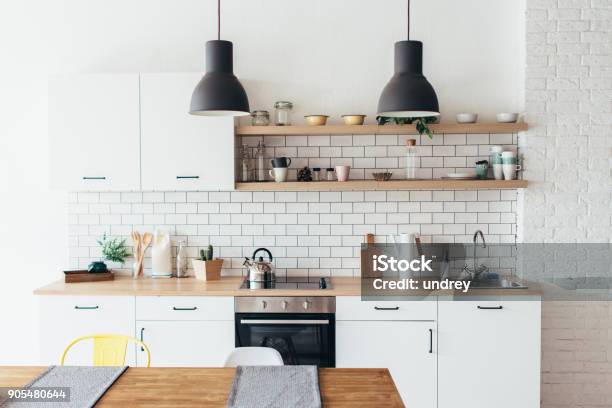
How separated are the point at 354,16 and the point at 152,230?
2.30m

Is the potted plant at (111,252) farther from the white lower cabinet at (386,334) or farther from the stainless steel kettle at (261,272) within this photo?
the white lower cabinet at (386,334)

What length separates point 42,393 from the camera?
8.34ft

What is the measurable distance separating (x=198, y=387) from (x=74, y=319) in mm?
1980

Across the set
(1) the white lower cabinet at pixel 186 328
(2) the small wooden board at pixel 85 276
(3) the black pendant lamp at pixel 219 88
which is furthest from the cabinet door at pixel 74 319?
(3) the black pendant lamp at pixel 219 88

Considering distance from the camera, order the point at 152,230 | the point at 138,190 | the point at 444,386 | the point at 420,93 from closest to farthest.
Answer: the point at 420,93, the point at 444,386, the point at 138,190, the point at 152,230

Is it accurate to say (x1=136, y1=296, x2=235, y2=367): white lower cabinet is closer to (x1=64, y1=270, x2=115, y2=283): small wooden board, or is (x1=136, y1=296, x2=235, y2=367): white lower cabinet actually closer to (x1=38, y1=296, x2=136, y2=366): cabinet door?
(x1=38, y1=296, x2=136, y2=366): cabinet door

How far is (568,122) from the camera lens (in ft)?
15.1

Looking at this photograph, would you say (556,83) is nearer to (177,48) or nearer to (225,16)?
(225,16)

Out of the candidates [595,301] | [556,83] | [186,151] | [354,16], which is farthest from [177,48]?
[595,301]

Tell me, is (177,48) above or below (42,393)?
above

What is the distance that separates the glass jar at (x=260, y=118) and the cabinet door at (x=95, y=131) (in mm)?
849

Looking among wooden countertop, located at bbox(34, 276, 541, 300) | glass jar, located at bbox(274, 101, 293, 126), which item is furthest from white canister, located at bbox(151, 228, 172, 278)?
glass jar, located at bbox(274, 101, 293, 126)

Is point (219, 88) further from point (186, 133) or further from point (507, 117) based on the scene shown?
point (507, 117)

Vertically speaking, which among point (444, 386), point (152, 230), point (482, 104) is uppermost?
point (482, 104)
